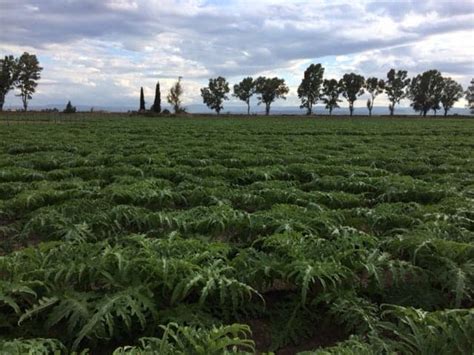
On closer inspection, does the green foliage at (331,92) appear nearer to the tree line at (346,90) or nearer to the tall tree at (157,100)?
the tree line at (346,90)

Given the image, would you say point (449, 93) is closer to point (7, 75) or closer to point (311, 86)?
point (311, 86)

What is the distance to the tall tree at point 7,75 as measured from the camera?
86625 millimetres

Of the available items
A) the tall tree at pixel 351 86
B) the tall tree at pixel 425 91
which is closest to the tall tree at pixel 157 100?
the tall tree at pixel 351 86

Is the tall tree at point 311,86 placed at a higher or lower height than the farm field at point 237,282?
higher

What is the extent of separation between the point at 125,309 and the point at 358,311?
176 centimetres

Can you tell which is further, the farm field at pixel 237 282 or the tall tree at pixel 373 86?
the tall tree at pixel 373 86

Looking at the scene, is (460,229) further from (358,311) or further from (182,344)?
(182,344)

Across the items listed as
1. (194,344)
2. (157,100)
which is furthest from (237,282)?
(157,100)

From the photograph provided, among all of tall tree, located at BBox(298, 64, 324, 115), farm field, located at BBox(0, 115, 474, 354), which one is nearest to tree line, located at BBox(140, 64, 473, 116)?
tall tree, located at BBox(298, 64, 324, 115)

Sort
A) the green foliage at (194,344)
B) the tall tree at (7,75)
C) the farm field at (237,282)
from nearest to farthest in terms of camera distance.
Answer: the green foliage at (194,344) → the farm field at (237,282) → the tall tree at (7,75)

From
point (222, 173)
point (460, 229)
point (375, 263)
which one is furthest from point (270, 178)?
point (375, 263)

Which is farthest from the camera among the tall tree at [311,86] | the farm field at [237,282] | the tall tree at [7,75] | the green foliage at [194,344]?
the tall tree at [311,86]

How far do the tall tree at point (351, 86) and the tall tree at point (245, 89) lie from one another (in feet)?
74.3

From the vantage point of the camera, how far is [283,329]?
11.4 ft
